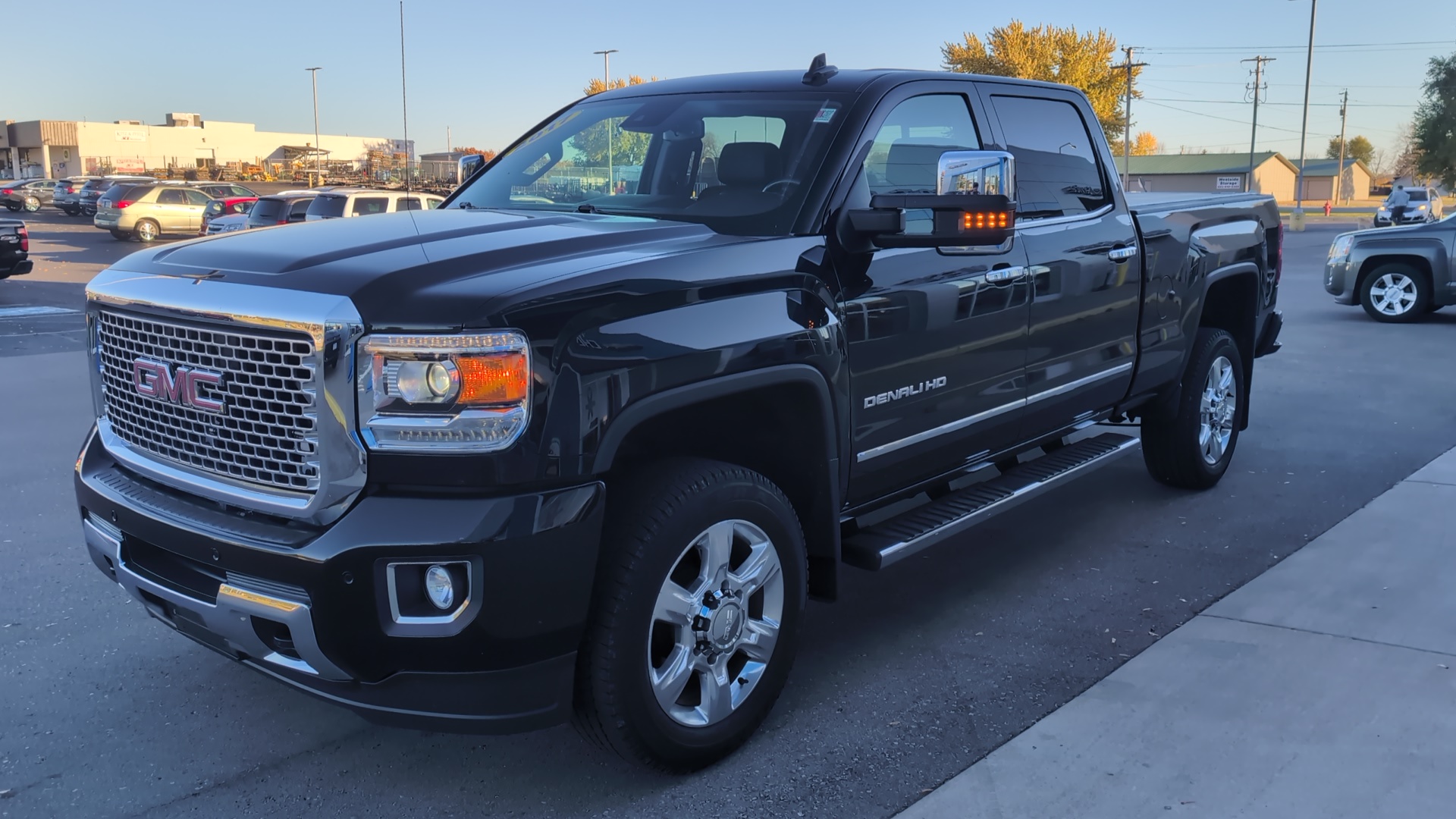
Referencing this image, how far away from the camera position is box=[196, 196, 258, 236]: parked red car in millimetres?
26094

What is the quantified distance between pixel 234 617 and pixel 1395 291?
46.0 ft

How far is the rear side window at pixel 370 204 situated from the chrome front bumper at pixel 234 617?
15416mm

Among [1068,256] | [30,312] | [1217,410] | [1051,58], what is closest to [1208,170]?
[1051,58]

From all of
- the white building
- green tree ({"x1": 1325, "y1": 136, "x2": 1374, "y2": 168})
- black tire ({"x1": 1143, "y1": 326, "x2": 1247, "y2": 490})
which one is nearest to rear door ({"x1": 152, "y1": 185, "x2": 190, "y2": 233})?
black tire ({"x1": 1143, "y1": 326, "x2": 1247, "y2": 490})

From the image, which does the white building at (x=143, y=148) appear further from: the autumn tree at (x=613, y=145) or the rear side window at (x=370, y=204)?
the autumn tree at (x=613, y=145)

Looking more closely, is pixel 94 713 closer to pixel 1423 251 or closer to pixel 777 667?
pixel 777 667

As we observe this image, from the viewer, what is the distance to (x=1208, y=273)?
5.71 meters

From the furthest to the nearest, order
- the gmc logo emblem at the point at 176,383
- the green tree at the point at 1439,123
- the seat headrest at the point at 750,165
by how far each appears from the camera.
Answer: the green tree at the point at 1439,123 < the seat headrest at the point at 750,165 < the gmc logo emblem at the point at 176,383

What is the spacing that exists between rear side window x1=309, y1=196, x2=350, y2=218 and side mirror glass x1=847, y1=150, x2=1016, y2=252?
15.4 meters

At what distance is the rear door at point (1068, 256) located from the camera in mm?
4402

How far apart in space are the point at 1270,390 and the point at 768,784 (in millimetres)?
7342

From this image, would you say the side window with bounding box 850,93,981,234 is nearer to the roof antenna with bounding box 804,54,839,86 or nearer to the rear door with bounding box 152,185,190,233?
the roof antenna with bounding box 804,54,839,86

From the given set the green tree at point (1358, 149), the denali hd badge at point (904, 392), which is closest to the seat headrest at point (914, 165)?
the denali hd badge at point (904, 392)

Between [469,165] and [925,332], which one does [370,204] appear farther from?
[925,332]
